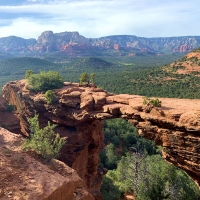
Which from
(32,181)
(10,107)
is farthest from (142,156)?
(10,107)

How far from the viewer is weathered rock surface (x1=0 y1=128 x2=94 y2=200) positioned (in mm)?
9781

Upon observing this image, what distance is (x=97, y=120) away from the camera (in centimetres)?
2405

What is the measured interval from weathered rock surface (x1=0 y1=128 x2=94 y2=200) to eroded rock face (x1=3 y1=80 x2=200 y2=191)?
682 cm

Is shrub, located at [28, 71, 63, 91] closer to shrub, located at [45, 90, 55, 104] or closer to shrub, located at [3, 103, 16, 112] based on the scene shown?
shrub, located at [45, 90, 55, 104]

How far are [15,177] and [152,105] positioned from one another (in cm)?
1048

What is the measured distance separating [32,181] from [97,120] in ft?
45.0

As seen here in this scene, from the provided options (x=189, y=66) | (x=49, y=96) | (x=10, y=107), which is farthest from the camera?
(x=189, y=66)

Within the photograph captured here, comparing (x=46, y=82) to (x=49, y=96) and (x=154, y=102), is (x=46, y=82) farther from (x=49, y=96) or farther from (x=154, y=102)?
(x=154, y=102)

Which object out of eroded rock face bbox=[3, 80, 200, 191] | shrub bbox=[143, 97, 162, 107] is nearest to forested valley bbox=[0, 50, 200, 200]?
eroded rock face bbox=[3, 80, 200, 191]

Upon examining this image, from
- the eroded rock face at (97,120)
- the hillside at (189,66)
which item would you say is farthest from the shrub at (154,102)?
the hillside at (189,66)

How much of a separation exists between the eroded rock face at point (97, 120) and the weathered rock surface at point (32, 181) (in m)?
6.82

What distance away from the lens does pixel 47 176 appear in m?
11.4

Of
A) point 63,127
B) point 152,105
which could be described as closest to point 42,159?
point 152,105

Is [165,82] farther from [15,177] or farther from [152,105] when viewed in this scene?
[15,177]
